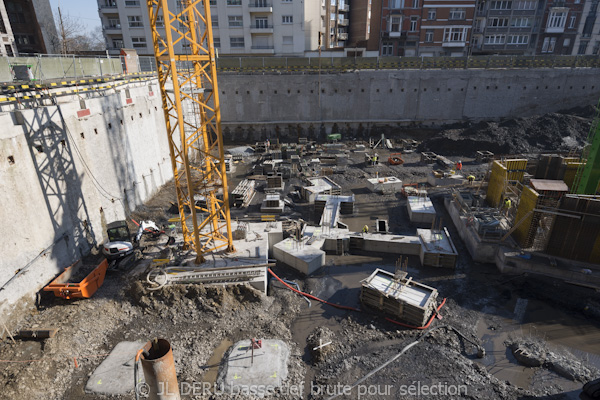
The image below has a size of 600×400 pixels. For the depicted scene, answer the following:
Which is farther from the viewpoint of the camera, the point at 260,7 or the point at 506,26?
the point at 506,26

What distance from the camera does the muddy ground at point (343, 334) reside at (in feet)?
28.8

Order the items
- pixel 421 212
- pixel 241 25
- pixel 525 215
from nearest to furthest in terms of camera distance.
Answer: pixel 525 215, pixel 421 212, pixel 241 25

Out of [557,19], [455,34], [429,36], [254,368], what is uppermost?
[557,19]

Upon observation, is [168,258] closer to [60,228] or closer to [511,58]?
[60,228]

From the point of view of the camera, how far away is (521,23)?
4447 centimetres

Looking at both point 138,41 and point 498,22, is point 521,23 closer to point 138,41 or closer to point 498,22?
point 498,22

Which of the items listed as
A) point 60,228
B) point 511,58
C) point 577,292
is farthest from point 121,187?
point 511,58

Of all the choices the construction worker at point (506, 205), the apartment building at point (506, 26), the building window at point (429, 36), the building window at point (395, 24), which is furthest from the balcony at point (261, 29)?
the construction worker at point (506, 205)

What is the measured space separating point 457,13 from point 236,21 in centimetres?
2774

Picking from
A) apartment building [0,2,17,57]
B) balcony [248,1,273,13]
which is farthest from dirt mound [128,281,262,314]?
balcony [248,1,273,13]

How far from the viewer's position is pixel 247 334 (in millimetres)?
10445

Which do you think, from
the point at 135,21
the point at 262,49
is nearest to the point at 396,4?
the point at 262,49

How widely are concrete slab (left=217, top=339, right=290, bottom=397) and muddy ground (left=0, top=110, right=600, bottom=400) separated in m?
0.31

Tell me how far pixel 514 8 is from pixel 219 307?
52.8 metres
